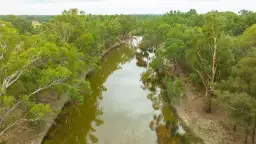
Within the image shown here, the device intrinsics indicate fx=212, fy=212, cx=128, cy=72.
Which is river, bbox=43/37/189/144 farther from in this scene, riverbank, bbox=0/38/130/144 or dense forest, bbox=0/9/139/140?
dense forest, bbox=0/9/139/140

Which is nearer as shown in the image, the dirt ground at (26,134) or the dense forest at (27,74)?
the dense forest at (27,74)

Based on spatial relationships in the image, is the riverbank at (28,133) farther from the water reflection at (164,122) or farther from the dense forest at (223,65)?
the dense forest at (223,65)

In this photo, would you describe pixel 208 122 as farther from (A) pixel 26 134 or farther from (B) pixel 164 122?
(A) pixel 26 134

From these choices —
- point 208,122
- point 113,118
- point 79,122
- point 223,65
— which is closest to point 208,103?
point 208,122

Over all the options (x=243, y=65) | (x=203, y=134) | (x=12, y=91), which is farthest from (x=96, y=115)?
(x=243, y=65)

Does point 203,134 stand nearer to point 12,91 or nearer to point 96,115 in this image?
point 96,115

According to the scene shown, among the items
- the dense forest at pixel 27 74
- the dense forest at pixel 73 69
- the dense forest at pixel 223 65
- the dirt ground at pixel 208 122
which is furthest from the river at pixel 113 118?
the dense forest at pixel 223 65
